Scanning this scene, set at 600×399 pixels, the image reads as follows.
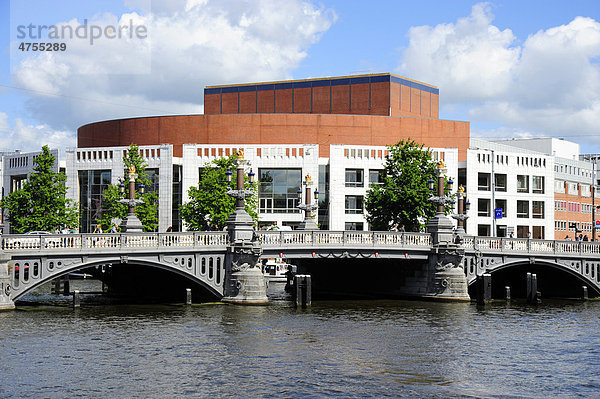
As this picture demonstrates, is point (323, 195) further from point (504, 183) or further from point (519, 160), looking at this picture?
point (519, 160)

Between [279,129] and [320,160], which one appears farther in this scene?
[279,129]

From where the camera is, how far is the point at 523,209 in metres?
116

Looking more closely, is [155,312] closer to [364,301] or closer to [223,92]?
[364,301]

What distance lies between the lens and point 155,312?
2072 inches

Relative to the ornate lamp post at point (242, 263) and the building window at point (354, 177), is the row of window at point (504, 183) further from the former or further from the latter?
the ornate lamp post at point (242, 263)

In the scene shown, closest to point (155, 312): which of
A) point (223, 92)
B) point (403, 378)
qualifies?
point (403, 378)

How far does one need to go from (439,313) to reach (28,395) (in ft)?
98.7

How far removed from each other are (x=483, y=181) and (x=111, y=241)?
232ft

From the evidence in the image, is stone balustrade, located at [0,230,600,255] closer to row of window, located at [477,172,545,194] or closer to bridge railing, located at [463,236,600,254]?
bridge railing, located at [463,236,600,254]

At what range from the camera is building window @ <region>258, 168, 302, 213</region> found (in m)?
106

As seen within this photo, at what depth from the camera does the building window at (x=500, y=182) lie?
113 metres

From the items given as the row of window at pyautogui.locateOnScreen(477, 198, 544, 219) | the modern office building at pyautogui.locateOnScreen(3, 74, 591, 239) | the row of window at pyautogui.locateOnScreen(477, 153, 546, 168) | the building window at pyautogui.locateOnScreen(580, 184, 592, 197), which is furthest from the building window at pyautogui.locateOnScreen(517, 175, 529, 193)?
the building window at pyautogui.locateOnScreen(580, 184, 592, 197)

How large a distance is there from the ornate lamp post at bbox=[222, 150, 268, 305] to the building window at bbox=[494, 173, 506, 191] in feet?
211

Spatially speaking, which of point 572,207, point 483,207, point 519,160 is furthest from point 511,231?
point 572,207
